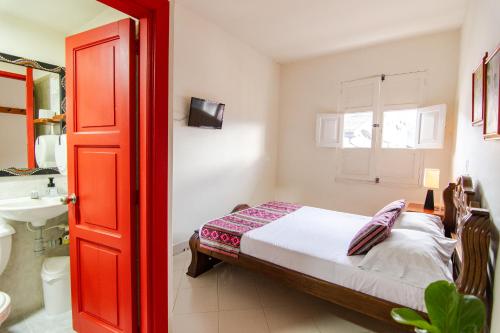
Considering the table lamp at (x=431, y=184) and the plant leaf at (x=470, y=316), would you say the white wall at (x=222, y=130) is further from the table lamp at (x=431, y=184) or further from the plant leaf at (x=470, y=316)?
the plant leaf at (x=470, y=316)

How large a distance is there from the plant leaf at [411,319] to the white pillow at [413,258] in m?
0.84

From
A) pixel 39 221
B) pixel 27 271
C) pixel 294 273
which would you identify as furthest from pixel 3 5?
pixel 294 273

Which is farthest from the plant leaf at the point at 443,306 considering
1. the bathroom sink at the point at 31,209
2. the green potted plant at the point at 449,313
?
the bathroom sink at the point at 31,209

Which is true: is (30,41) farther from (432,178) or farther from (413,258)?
(432,178)

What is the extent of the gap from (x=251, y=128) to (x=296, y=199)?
1.62 meters

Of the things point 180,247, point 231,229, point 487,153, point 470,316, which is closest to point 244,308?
point 231,229

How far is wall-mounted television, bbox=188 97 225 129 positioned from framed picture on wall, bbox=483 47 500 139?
2642 millimetres

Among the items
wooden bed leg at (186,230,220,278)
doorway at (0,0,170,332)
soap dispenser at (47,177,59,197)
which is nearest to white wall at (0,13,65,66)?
→ doorway at (0,0,170,332)

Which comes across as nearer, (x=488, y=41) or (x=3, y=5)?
(x=488, y=41)

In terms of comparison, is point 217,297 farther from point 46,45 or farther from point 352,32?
point 352,32

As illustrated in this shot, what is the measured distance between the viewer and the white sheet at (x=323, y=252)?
5.19 feet

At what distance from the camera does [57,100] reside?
221cm

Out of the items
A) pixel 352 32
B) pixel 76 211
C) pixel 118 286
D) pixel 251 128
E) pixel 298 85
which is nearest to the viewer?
pixel 118 286

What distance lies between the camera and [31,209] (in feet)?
5.55
